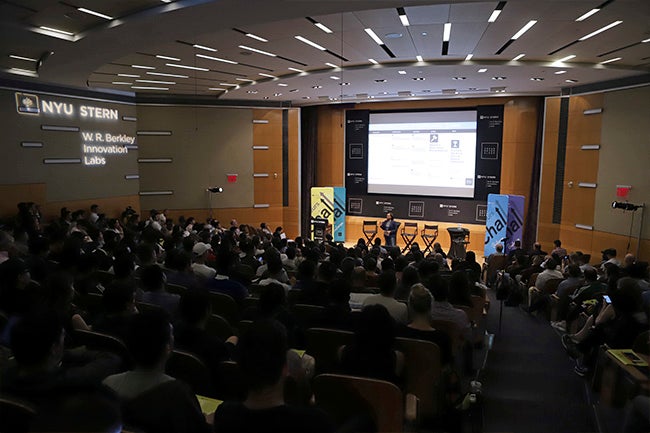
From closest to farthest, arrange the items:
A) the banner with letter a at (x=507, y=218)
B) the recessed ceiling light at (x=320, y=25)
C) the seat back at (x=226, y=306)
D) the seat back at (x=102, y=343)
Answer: the seat back at (x=102, y=343) → the seat back at (x=226, y=306) → the recessed ceiling light at (x=320, y=25) → the banner with letter a at (x=507, y=218)

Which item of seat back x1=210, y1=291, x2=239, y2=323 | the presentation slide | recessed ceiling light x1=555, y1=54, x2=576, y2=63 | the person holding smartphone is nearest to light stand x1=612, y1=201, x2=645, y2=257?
recessed ceiling light x1=555, y1=54, x2=576, y2=63

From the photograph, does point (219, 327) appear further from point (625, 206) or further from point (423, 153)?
point (423, 153)

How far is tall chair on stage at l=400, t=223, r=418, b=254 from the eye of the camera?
13.8m

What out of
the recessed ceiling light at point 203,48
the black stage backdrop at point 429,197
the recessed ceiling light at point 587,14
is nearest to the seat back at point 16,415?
the recessed ceiling light at point 203,48

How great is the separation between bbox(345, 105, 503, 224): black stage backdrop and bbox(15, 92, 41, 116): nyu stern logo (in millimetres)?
8720

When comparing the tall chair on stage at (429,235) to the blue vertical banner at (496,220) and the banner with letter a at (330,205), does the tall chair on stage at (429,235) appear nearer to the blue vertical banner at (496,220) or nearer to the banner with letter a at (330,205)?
the blue vertical banner at (496,220)

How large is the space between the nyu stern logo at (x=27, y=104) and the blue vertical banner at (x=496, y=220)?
1109 centimetres

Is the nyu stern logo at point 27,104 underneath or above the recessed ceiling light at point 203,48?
underneath

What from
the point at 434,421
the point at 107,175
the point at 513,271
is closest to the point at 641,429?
the point at 434,421

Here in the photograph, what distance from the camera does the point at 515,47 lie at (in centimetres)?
759

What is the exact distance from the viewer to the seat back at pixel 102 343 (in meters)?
2.67

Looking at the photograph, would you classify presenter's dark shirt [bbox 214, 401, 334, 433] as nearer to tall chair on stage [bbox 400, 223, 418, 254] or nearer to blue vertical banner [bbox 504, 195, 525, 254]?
blue vertical banner [bbox 504, 195, 525, 254]

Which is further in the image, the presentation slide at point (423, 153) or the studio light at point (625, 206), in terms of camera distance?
the presentation slide at point (423, 153)

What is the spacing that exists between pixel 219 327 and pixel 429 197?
11496mm
